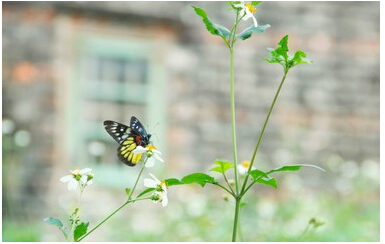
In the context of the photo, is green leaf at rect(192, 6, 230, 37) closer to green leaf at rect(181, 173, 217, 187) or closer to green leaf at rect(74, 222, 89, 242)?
green leaf at rect(181, 173, 217, 187)

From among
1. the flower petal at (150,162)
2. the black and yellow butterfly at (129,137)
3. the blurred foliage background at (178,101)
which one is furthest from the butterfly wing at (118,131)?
the blurred foliage background at (178,101)

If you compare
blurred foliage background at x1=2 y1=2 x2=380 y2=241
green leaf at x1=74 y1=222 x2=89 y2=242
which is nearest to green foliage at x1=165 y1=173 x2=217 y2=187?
green leaf at x1=74 y1=222 x2=89 y2=242

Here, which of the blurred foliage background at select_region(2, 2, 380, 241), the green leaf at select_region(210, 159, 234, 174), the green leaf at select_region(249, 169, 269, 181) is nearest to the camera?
the green leaf at select_region(249, 169, 269, 181)

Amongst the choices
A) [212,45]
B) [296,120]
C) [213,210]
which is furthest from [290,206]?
[212,45]

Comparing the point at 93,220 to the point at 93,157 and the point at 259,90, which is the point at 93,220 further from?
the point at 259,90

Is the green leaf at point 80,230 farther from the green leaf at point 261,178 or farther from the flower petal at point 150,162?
the green leaf at point 261,178
